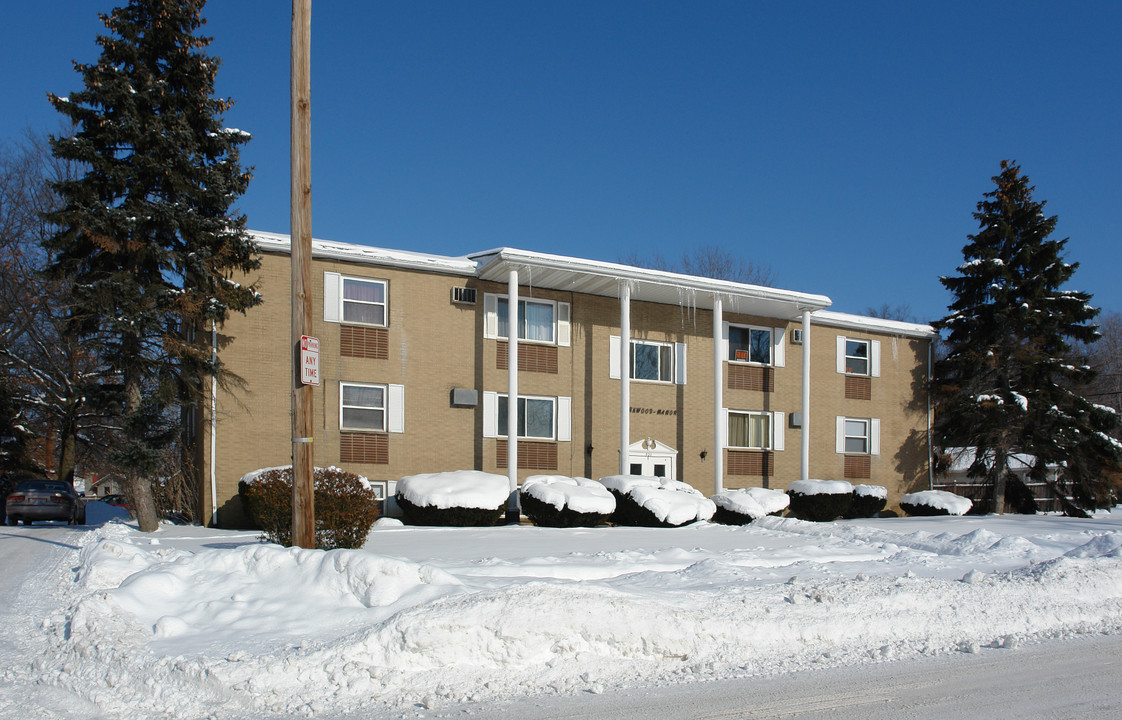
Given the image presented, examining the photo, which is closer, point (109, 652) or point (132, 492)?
point (109, 652)

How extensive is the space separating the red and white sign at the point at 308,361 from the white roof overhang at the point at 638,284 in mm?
10718

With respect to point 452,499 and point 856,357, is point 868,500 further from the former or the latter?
point 452,499

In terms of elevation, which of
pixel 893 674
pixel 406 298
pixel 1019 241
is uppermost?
pixel 1019 241

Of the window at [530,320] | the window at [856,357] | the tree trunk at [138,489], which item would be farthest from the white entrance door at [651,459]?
the tree trunk at [138,489]

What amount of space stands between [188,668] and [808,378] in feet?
69.8

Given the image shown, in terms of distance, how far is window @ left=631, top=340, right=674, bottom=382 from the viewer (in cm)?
2344

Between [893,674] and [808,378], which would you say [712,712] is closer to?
[893,674]

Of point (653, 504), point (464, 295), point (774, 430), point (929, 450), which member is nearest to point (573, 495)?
point (653, 504)

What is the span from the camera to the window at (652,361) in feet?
76.9

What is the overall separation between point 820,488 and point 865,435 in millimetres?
5181

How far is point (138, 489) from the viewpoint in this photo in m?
16.1

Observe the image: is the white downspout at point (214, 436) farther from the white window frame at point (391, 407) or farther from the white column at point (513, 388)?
the white column at point (513, 388)

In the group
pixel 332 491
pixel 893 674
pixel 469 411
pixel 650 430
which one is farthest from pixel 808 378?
pixel 893 674

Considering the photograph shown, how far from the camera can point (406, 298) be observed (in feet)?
66.6
